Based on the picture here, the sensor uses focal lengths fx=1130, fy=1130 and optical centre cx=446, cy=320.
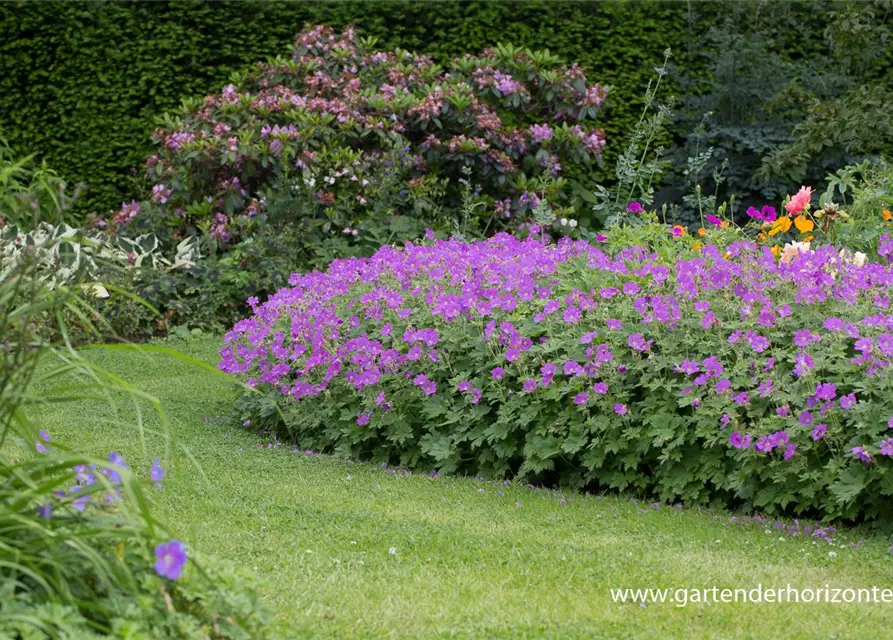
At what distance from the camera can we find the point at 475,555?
11.4ft

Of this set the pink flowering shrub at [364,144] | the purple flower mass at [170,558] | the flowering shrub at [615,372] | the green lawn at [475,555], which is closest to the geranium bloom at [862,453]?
the flowering shrub at [615,372]

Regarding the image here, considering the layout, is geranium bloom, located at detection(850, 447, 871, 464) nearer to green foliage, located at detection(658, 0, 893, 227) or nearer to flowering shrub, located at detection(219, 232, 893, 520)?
flowering shrub, located at detection(219, 232, 893, 520)

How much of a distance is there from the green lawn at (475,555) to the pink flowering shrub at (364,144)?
13.2 ft

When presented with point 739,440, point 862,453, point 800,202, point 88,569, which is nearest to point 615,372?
point 739,440

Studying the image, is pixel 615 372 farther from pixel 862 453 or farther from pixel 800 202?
pixel 800 202

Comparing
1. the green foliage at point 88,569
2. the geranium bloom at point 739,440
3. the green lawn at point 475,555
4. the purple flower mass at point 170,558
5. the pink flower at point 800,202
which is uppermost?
the pink flower at point 800,202

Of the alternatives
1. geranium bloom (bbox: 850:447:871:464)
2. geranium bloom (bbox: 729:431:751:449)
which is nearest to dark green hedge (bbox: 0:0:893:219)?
A: geranium bloom (bbox: 729:431:751:449)

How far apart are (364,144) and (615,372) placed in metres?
5.12

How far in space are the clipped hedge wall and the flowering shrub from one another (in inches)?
218

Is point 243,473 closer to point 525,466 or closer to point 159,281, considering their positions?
point 525,466

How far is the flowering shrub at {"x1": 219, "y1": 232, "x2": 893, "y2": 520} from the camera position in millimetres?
3895

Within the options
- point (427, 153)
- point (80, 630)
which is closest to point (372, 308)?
point (80, 630)

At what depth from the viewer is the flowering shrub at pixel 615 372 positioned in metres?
3.89

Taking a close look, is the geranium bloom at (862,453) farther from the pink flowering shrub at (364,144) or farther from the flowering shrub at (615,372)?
the pink flowering shrub at (364,144)
